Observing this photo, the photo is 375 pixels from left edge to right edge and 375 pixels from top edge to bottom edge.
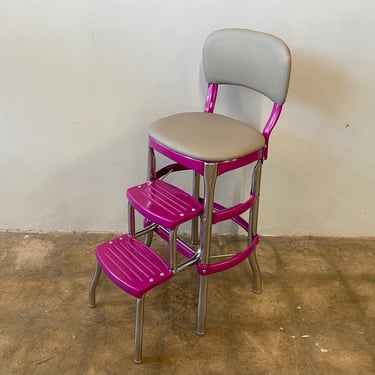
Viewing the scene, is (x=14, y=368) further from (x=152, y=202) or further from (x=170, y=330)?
(x=152, y=202)

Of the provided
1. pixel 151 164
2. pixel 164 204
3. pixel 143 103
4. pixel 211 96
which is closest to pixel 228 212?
pixel 164 204

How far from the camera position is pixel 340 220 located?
2016mm

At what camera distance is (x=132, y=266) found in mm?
1442

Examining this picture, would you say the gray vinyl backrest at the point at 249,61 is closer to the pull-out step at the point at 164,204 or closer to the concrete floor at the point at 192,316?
the pull-out step at the point at 164,204

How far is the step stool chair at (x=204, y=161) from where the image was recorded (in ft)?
4.49

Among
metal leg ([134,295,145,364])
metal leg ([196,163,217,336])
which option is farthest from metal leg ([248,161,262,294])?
metal leg ([134,295,145,364])

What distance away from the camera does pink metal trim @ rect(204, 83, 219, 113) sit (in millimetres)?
1657

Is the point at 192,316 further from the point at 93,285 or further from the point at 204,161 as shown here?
the point at 204,161

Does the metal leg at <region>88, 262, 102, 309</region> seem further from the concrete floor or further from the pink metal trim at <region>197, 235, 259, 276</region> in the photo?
the pink metal trim at <region>197, 235, 259, 276</region>

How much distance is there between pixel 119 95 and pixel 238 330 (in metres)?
0.95

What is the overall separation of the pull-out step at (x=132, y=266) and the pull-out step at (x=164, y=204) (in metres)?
0.14

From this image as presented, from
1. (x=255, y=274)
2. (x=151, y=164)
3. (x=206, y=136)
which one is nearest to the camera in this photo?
(x=206, y=136)

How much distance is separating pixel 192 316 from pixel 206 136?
630 millimetres

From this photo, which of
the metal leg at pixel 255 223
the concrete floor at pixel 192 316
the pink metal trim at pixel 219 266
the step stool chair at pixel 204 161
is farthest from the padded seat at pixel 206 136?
the concrete floor at pixel 192 316
